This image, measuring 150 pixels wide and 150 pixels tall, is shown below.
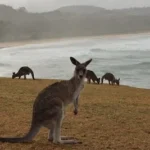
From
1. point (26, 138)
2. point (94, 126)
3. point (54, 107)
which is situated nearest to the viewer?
point (54, 107)

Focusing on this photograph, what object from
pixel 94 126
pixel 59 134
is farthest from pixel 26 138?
pixel 94 126

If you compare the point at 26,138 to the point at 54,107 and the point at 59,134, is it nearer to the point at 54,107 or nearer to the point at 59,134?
the point at 59,134

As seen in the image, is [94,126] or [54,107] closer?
[54,107]

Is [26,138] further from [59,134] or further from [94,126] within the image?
[94,126]

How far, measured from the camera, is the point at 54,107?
8.03 m

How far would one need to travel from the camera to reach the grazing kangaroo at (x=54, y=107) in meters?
7.99

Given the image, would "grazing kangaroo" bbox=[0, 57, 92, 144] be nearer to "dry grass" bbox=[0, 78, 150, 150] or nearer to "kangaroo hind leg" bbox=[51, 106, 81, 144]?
"kangaroo hind leg" bbox=[51, 106, 81, 144]

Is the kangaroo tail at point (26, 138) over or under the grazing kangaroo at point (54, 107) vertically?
under

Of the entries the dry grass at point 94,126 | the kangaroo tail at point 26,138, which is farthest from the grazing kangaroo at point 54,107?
the dry grass at point 94,126

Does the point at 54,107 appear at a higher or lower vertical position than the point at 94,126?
higher

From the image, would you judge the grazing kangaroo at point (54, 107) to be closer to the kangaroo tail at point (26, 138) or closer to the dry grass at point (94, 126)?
the kangaroo tail at point (26, 138)

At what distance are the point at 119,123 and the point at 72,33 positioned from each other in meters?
157

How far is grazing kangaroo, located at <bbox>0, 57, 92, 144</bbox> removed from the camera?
26.2ft

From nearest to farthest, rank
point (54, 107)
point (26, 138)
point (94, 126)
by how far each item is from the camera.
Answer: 1. point (54, 107)
2. point (26, 138)
3. point (94, 126)
